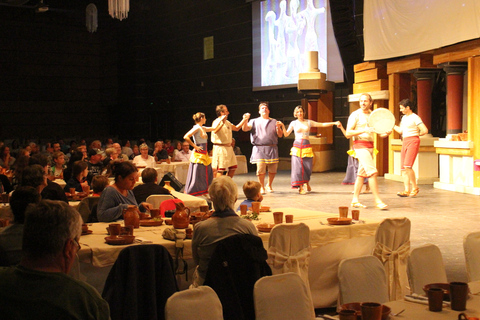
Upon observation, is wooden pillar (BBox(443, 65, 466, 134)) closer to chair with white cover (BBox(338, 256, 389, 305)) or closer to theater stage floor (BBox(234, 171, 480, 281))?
theater stage floor (BBox(234, 171, 480, 281))

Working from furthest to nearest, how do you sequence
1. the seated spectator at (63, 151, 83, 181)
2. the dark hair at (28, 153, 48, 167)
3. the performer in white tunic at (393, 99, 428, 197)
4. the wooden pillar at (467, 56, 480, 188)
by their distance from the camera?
the wooden pillar at (467, 56, 480, 188) < the performer in white tunic at (393, 99, 428, 197) < the seated spectator at (63, 151, 83, 181) < the dark hair at (28, 153, 48, 167)

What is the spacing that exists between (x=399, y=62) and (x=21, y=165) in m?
8.44

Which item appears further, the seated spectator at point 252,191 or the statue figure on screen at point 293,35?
the statue figure on screen at point 293,35

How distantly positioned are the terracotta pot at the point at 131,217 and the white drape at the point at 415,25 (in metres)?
7.36

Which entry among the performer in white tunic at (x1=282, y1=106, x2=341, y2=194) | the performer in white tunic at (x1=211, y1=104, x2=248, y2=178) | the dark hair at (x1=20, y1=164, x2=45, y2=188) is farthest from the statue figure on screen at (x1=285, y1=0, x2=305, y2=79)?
the dark hair at (x1=20, y1=164, x2=45, y2=188)

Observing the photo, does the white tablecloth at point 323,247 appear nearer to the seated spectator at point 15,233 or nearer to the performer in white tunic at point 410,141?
the seated spectator at point 15,233

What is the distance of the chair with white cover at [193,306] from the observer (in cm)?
214

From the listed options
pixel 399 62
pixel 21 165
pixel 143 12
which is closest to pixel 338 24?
pixel 399 62

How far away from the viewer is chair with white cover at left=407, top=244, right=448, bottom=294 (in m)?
2.90

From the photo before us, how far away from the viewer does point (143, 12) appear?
72.7 ft

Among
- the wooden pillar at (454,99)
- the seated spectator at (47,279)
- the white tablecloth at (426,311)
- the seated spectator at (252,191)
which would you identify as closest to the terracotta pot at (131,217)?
the seated spectator at (252,191)

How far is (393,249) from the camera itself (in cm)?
362

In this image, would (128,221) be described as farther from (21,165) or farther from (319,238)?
(21,165)

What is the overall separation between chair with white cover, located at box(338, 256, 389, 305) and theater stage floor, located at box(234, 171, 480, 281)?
191 centimetres
